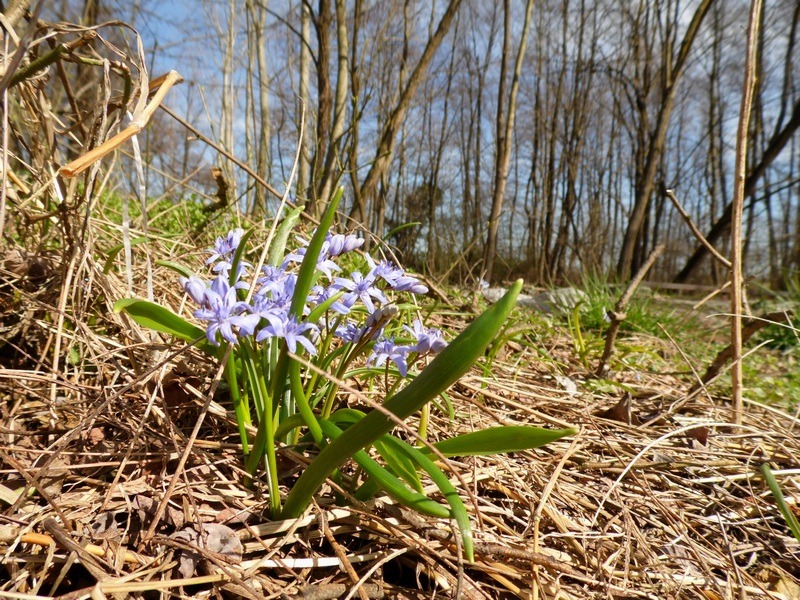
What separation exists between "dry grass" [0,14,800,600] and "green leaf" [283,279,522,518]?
0.60 ft

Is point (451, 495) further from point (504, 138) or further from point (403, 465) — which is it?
point (504, 138)

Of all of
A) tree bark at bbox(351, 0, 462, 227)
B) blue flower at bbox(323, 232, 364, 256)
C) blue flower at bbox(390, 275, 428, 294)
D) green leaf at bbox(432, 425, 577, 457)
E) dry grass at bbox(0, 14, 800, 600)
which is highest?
tree bark at bbox(351, 0, 462, 227)

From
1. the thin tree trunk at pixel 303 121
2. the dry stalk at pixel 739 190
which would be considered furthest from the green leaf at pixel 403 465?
the dry stalk at pixel 739 190

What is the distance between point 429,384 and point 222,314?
1.08 feet

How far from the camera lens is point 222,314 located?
2.34ft

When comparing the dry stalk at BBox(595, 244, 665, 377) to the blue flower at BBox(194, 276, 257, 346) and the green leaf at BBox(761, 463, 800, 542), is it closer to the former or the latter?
the green leaf at BBox(761, 463, 800, 542)

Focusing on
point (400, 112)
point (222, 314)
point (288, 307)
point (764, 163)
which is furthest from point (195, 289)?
point (764, 163)

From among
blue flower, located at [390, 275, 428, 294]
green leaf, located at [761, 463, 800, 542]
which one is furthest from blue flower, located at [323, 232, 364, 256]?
green leaf, located at [761, 463, 800, 542]

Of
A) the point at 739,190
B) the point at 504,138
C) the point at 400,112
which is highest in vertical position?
the point at 504,138

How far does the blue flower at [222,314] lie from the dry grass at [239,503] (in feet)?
0.39

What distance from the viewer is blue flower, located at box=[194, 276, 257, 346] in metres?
0.69

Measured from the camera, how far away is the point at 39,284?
1310 mm

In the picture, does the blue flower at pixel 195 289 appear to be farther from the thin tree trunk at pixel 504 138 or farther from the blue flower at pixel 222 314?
the thin tree trunk at pixel 504 138

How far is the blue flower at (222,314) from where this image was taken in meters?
0.69
